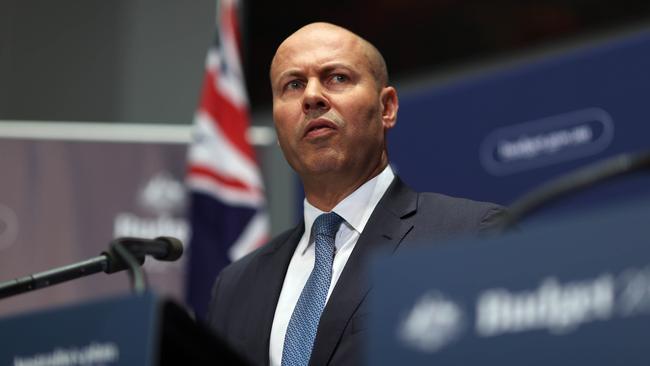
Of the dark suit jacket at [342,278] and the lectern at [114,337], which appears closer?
the lectern at [114,337]

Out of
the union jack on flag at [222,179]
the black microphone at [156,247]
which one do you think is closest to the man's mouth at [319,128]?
the black microphone at [156,247]

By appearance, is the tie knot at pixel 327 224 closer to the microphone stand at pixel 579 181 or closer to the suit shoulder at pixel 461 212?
the suit shoulder at pixel 461 212

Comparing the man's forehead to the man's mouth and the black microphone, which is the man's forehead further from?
the black microphone

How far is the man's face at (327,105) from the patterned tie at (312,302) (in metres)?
0.18

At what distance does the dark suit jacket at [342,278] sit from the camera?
219cm

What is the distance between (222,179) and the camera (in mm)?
4746

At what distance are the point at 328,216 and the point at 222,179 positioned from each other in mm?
2259

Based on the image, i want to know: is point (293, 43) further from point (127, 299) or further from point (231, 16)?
point (231, 16)

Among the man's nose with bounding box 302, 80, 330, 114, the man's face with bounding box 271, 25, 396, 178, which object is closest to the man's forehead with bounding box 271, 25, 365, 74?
the man's face with bounding box 271, 25, 396, 178

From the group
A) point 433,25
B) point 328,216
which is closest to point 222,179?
point 433,25

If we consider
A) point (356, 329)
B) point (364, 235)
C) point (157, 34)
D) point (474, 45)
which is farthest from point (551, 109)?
point (157, 34)

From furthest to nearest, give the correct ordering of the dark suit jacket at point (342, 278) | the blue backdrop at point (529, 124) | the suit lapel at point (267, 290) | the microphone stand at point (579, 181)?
1. the blue backdrop at point (529, 124)
2. the suit lapel at point (267, 290)
3. the dark suit jacket at point (342, 278)
4. the microphone stand at point (579, 181)

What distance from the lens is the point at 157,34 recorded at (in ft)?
18.7

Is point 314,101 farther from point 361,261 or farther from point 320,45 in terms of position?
point 361,261
